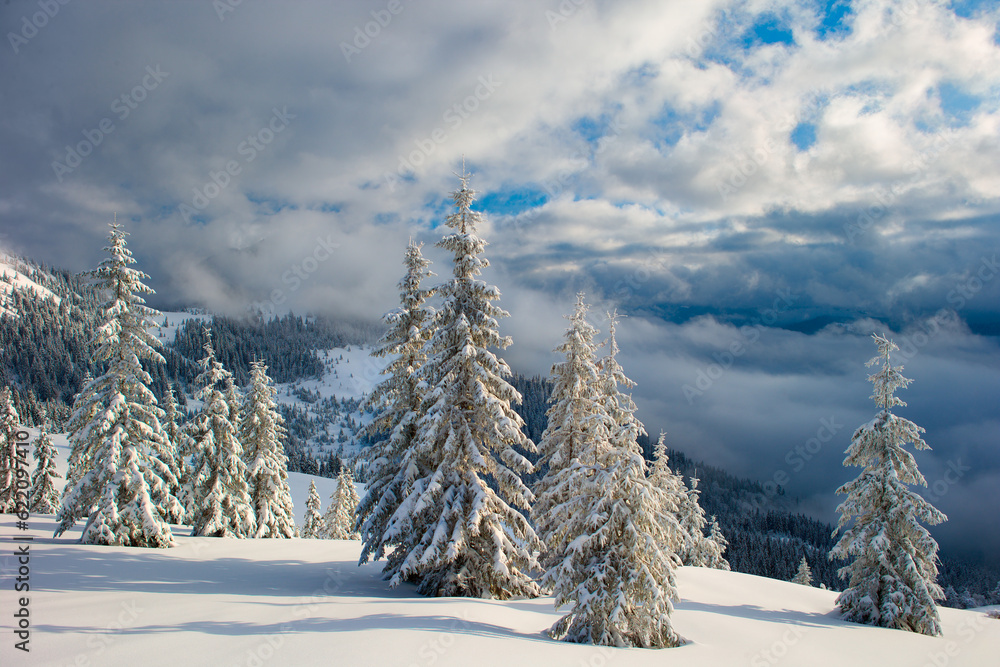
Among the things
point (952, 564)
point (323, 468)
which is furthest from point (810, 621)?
point (952, 564)

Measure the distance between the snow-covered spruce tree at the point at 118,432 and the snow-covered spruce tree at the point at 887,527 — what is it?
3178 centimetres

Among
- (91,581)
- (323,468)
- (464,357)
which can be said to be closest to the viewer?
(91,581)

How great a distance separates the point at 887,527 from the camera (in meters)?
21.0

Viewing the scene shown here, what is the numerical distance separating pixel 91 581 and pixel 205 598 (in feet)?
15.3

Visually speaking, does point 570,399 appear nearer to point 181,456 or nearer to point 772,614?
point 772,614

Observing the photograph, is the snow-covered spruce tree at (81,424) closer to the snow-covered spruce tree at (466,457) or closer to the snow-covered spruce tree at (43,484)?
the snow-covered spruce tree at (466,457)

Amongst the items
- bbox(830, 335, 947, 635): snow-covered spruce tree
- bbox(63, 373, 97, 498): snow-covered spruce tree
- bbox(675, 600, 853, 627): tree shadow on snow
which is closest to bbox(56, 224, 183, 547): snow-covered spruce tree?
bbox(63, 373, 97, 498): snow-covered spruce tree

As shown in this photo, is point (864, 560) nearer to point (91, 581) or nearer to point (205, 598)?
point (205, 598)

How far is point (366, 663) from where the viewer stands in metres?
7.81

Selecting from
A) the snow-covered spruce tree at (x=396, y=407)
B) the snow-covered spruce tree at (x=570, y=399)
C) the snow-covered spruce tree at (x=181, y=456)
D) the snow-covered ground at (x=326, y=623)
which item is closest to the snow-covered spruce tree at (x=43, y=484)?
the snow-covered spruce tree at (x=181, y=456)

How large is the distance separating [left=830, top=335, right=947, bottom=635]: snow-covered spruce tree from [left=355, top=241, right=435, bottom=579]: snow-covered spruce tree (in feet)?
65.5

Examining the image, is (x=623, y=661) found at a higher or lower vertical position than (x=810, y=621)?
higher

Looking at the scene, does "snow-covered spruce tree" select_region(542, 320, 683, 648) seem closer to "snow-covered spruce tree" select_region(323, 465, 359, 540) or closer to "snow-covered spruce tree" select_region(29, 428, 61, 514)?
"snow-covered spruce tree" select_region(323, 465, 359, 540)

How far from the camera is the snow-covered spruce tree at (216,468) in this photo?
29766mm
